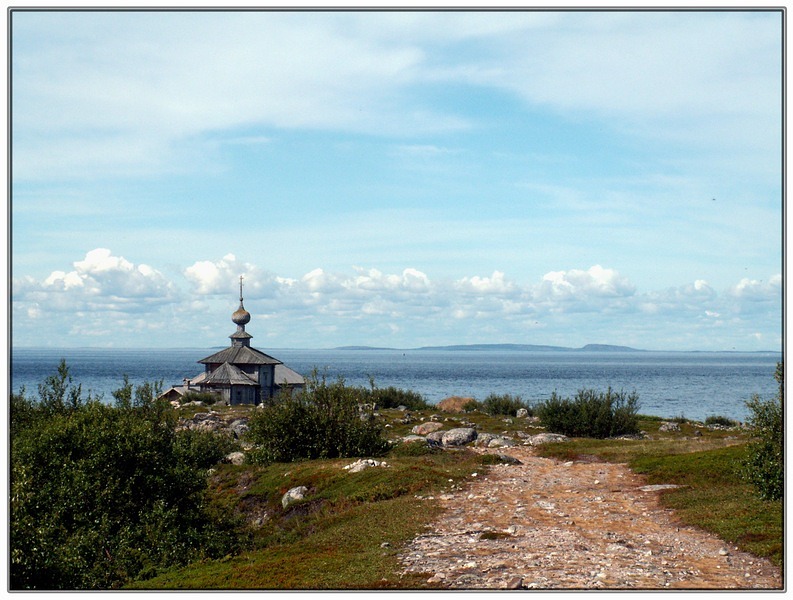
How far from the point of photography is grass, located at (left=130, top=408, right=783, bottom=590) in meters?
15.3

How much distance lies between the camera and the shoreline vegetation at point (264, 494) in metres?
16.6

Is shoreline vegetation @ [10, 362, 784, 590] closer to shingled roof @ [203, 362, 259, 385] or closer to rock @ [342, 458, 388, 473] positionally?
rock @ [342, 458, 388, 473]

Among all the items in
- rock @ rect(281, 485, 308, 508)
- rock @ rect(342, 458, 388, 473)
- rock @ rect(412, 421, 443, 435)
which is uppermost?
rock @ rect(342, 458, 388, 473)

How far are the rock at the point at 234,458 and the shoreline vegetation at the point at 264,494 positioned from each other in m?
1.94

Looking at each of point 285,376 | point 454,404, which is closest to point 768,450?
point 454,404

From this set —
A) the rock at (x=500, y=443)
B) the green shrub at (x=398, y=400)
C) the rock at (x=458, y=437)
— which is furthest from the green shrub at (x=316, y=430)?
the green shrub at (x=398, y=400)

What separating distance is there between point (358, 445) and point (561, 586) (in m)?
21.6

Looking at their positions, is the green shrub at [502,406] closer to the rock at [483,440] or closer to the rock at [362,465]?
the rock at [483,440]

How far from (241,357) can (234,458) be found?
44.4m

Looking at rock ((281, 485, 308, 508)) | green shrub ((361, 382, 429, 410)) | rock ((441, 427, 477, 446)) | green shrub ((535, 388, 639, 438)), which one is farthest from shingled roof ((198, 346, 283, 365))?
rock ((281, 485, 308, 508))

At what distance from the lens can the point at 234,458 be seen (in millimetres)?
37156

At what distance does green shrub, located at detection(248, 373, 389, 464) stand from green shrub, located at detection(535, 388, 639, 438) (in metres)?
16.6

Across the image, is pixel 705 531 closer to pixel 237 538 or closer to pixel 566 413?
pixel 237 538

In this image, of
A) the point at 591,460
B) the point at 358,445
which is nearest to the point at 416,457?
the point at 358,445
